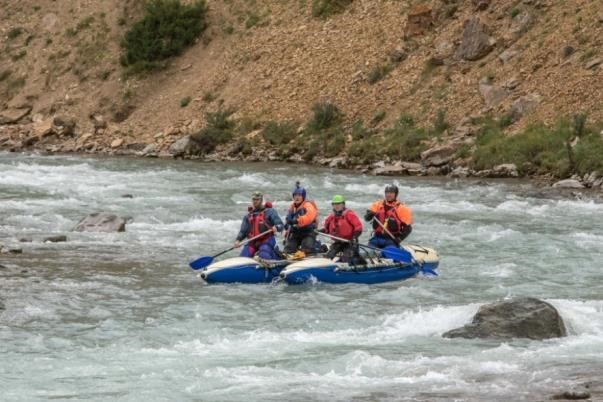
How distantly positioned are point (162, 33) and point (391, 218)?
25433 millimetres

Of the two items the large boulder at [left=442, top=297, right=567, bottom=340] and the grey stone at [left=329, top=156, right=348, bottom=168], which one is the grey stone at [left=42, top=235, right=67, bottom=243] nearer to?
the large boulder at [left=442, top=297, right=567, bottom=340]

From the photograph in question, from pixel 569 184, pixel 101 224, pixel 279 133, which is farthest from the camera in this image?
pixel 279 133

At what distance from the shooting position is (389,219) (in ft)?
54.1

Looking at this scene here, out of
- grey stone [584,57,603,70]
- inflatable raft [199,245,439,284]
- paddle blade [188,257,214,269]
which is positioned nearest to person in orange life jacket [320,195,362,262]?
inflatable raft [199,245,439,284]

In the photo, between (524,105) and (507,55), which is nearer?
(524,105)

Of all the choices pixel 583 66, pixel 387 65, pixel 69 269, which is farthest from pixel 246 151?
pixel 69 269

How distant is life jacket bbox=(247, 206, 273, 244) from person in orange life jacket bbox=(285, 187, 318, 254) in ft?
→ 1.01

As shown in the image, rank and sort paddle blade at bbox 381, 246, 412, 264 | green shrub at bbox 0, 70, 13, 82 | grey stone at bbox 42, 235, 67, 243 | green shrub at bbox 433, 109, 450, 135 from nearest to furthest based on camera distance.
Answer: paddle blade at bbox 381, 246, 412, 264, grey stone at bbox 42, 235, 67, 243, green shrub at bbox 433, 109, 450, 135, green shrub at bbox 0, 70, 13, 82

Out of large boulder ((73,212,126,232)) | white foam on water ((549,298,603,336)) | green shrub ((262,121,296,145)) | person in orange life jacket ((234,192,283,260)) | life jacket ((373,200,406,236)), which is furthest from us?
green shrub ((262,121,296,145))

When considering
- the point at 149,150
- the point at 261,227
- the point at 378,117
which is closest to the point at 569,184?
the point at 378,117

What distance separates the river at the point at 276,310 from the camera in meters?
10.4

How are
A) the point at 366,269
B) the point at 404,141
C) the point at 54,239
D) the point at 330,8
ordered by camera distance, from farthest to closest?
the point at 330,8 → the point at 404,141 → the point at 54,239 → the point at 366,269

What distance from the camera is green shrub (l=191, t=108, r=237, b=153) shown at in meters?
33.6

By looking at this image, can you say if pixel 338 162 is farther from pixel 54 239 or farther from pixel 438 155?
pixel 54 239
